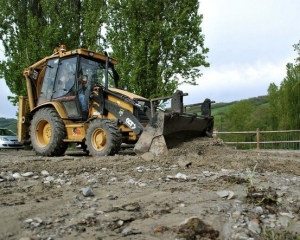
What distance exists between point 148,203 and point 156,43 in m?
14.1

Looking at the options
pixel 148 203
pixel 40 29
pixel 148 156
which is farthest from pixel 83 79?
pixel 40 29

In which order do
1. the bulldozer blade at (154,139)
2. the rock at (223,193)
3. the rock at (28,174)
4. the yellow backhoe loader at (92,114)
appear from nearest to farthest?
the rock at (223,193)
the rock at (28,174)
the bulldozer blade at (154,139)
the yellow backhoe loader at (92,114)

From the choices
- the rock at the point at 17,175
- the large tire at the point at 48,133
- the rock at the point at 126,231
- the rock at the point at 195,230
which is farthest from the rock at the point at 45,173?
the large tire at the point at 48,133

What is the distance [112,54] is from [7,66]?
623 centimetres

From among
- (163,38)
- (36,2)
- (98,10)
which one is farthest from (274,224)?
(36,2)

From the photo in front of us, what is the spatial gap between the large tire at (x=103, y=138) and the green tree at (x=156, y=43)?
27.2ft

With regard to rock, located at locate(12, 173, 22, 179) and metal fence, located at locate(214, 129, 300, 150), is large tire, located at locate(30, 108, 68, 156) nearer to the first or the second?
rock, located at locate(12, 173, 22, 179)

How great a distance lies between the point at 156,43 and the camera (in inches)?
679

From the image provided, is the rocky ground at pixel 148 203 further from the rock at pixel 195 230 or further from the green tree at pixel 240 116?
the green tree at pixel 240 116

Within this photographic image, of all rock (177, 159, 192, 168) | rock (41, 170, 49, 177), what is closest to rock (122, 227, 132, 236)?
rock (41, 170, 49, 177)

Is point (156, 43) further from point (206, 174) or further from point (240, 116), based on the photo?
point (240, 116)

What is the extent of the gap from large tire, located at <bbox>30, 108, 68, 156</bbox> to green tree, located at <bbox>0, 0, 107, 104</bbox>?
9089 mm

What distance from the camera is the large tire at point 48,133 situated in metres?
10.0

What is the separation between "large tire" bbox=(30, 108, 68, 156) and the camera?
10.0 meters
